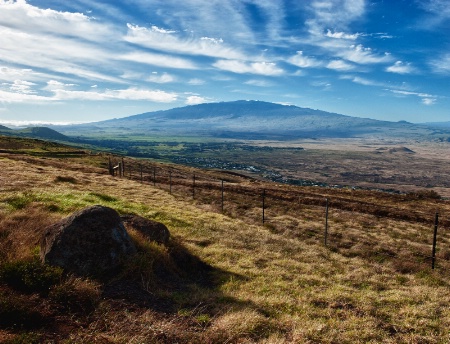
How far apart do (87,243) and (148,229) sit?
386cm

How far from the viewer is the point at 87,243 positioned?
33.2 feet

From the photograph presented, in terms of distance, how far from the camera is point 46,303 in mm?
7656

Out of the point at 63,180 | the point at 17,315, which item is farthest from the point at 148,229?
the point at 63,180

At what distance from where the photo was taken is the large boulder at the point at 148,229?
530 inches

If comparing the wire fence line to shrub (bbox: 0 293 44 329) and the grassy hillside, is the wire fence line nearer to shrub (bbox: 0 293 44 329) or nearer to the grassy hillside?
the grassy hillside

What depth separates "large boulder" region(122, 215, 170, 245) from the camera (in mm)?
13466

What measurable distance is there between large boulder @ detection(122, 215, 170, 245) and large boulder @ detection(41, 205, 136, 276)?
232cm

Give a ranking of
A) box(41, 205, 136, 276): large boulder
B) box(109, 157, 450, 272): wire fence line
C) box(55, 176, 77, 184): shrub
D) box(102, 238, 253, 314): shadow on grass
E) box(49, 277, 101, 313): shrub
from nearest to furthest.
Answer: box(49, 277, 101, 313): shrub → box(102, 238, 253, 314): shadow on grass → box(41, 205, 136, 276): large boulder → box(109, 157, 450, 272): wire fence line → box(55, 176, 77, 184): shrub

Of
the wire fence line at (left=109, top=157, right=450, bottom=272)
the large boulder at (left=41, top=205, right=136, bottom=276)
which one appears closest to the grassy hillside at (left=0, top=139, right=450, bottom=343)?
the wire fence line at (left=109, top=157, right=450, bottom=272)

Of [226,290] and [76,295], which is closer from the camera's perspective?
[76,295]

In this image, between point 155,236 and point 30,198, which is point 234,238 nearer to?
point 155,236

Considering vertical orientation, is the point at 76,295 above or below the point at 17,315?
below

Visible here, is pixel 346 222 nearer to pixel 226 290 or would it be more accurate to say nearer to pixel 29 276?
pixel 226 290

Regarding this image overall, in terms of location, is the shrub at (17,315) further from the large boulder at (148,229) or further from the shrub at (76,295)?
the large boulder at (148,229)
